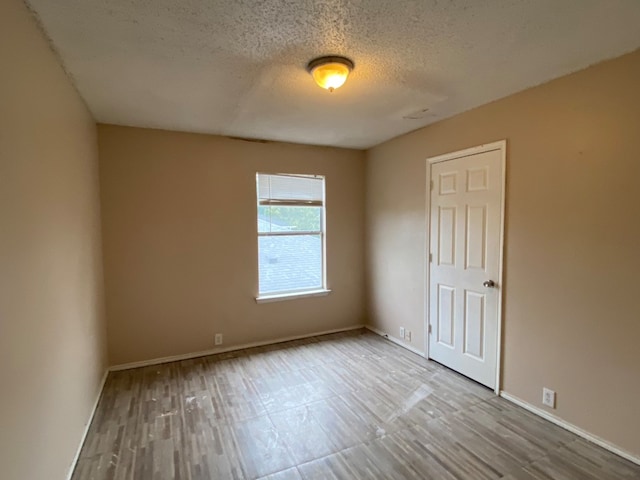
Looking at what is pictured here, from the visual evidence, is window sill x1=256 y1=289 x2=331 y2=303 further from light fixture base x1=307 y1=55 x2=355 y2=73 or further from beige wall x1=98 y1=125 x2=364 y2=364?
light fixture base x1=307 y1=55 x2=355 y2=73

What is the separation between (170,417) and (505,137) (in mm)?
3494

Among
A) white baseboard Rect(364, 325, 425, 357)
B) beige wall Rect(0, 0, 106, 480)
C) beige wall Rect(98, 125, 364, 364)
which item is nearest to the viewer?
beige wall Rect(0, 0, 106, 480)

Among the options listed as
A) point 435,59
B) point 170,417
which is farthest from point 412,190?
point 170,417

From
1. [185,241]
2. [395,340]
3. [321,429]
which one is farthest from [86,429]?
[395,340]

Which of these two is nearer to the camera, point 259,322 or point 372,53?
point 372,53

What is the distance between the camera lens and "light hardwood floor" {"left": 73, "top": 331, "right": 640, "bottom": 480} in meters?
2.07

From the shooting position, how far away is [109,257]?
11.3 ft

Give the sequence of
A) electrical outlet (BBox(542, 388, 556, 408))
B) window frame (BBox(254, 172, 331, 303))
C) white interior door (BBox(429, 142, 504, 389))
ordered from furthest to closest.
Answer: window frame (BBox(254, 172, 331, 303))
white interior door (BBox(429, 142, 504, 389))
electrical outlet (BBox(542, 388, 556, 408))

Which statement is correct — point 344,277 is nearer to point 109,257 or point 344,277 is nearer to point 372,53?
point 109,257

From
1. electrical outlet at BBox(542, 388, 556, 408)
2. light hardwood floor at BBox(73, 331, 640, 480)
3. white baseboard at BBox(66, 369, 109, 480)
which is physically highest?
electrical outlet at BBox(542, 388, 556, 408)

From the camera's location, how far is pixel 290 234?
4.36 meters

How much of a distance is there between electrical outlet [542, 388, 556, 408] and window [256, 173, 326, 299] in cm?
263

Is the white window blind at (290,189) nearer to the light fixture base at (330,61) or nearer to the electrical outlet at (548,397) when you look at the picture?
the light fixture base at (330,61)

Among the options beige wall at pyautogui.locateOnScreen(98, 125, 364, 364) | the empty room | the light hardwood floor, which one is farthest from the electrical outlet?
beige wall at pyautogui.locateOnScreen(98, 125, 364, 364)
